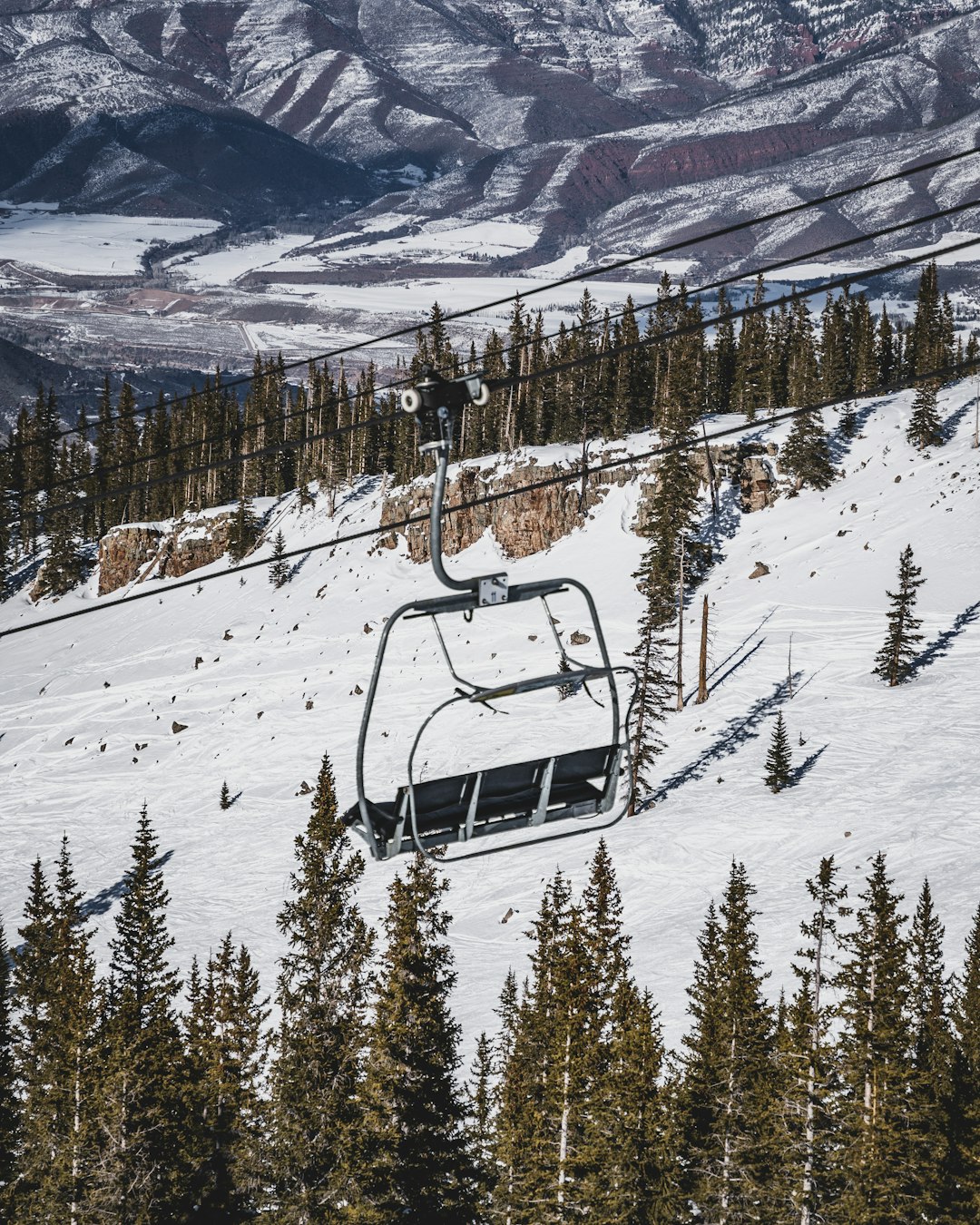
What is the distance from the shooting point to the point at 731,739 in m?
51.2

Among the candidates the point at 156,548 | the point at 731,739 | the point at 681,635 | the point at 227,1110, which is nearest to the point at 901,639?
the point at 731,739

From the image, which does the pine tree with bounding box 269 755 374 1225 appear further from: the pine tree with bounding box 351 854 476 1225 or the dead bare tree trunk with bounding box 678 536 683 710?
the dead bare tree trunk with bounding box 678 536 683 710

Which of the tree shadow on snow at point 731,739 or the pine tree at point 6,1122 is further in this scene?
the tree shadow on snow at point 731,739

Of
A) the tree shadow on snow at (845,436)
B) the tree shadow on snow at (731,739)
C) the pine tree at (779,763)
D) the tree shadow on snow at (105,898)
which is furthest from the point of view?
the tree shadow on snow at (845,436)

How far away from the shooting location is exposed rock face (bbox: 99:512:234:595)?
95.6 meters

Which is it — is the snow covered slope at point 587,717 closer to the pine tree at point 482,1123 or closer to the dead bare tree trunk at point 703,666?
the dead bare tree trunk at point 703,666

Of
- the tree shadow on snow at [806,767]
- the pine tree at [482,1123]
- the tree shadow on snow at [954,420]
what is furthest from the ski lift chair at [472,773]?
the tree shadow on snow at [954,420]

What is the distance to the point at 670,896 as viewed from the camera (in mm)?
40875

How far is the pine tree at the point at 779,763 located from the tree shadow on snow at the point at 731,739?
13.1 feet

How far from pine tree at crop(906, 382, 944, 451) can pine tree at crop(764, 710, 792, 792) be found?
39806 mm

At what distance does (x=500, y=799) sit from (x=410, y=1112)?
16.4 meters

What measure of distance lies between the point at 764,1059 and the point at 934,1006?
6.44 m

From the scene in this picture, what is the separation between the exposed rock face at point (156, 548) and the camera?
314 feet

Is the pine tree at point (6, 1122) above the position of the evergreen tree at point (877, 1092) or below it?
below
